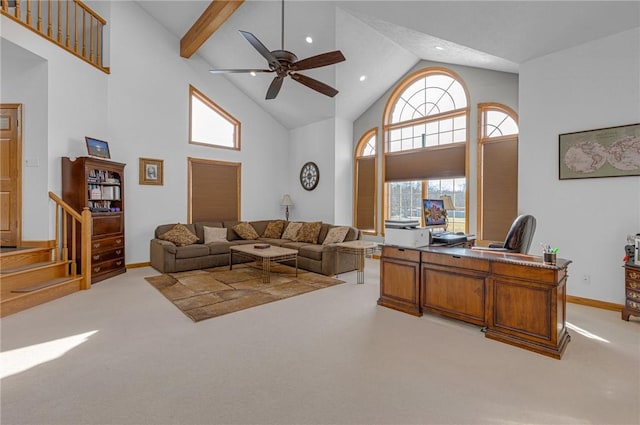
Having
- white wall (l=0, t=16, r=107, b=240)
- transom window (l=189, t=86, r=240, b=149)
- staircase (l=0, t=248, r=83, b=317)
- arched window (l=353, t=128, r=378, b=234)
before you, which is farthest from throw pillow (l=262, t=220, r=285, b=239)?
white wall (l=0, t=16, r=107, b=240)

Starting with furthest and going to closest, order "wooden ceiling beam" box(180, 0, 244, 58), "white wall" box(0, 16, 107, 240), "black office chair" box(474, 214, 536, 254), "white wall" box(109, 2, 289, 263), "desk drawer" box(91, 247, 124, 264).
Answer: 1. "white wall" box(109, 2, 289, 263)
2. "wooden ceiling beam" box(180, 0, 244, 58)
3. "desk drawer" box(91, 247, 124, 264)
4. "white wall" box(0, 16, 107, 240)
5. "black office chair" box(474, 214, 536, 254)

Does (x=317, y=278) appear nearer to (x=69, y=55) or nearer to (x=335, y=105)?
(x=335, y=105)

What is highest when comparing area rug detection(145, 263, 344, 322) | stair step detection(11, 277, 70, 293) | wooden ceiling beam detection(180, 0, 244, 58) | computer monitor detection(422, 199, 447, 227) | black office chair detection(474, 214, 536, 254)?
wooden ceiling beam detection(180, 0, 244, 58)

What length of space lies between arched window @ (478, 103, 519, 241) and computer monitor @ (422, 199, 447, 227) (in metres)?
2.08

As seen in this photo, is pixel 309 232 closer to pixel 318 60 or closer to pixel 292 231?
pixel 292 231

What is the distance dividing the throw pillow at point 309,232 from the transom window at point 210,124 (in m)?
2.69

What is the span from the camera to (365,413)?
1896 millimetres

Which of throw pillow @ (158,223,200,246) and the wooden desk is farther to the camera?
throw pillow @ (158,223,200,246)

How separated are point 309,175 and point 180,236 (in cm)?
331

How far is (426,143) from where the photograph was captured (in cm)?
638

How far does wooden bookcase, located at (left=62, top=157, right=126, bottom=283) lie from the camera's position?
470cm

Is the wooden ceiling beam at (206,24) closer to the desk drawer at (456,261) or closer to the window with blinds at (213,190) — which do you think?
the window with blinds at (213,190)

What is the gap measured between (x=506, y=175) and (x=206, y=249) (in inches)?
216

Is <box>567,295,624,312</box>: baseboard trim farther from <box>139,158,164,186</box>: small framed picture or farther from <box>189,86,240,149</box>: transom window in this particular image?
<box>139,158,164,186</box>: small framed picture
